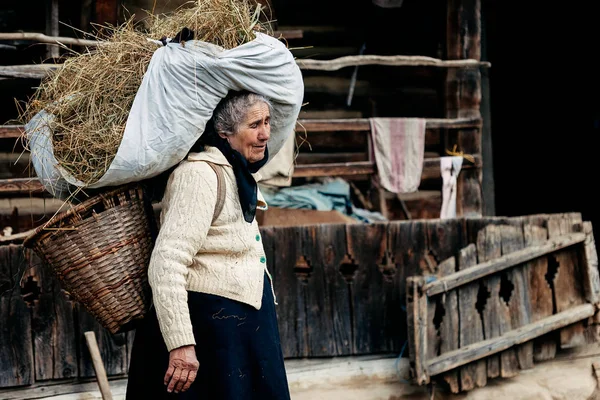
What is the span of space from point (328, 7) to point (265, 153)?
15.4ft

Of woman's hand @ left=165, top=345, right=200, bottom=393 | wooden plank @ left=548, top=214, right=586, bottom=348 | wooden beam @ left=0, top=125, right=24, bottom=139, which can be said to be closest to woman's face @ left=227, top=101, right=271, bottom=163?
woman's hand @ left=165, top=345, right=200, bottom=393

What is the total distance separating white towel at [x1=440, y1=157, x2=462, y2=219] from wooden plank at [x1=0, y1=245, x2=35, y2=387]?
2.95 meters

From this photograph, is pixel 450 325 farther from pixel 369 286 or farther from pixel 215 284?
pixel 215 284

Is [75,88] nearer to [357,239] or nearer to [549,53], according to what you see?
[357,239]

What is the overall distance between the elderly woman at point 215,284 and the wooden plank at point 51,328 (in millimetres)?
1867

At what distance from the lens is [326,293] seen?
5121 millimetres

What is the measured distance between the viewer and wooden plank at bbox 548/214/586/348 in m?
5.28

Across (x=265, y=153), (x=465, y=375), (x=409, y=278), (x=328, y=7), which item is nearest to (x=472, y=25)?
(x=328, y=7)

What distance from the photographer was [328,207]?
6.27 metres

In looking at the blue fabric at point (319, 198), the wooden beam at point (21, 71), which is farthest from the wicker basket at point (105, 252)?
the blue fabric at point (319, 198)

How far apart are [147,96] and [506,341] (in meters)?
3.22

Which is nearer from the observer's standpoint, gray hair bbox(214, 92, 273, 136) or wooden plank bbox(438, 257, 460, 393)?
gray hair bbox(214, 92, 273, 136)

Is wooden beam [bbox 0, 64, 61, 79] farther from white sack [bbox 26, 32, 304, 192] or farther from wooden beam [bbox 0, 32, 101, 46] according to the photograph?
white sack [bbox 26, 32, 304, 192]

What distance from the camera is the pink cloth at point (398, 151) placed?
18.9 feet
